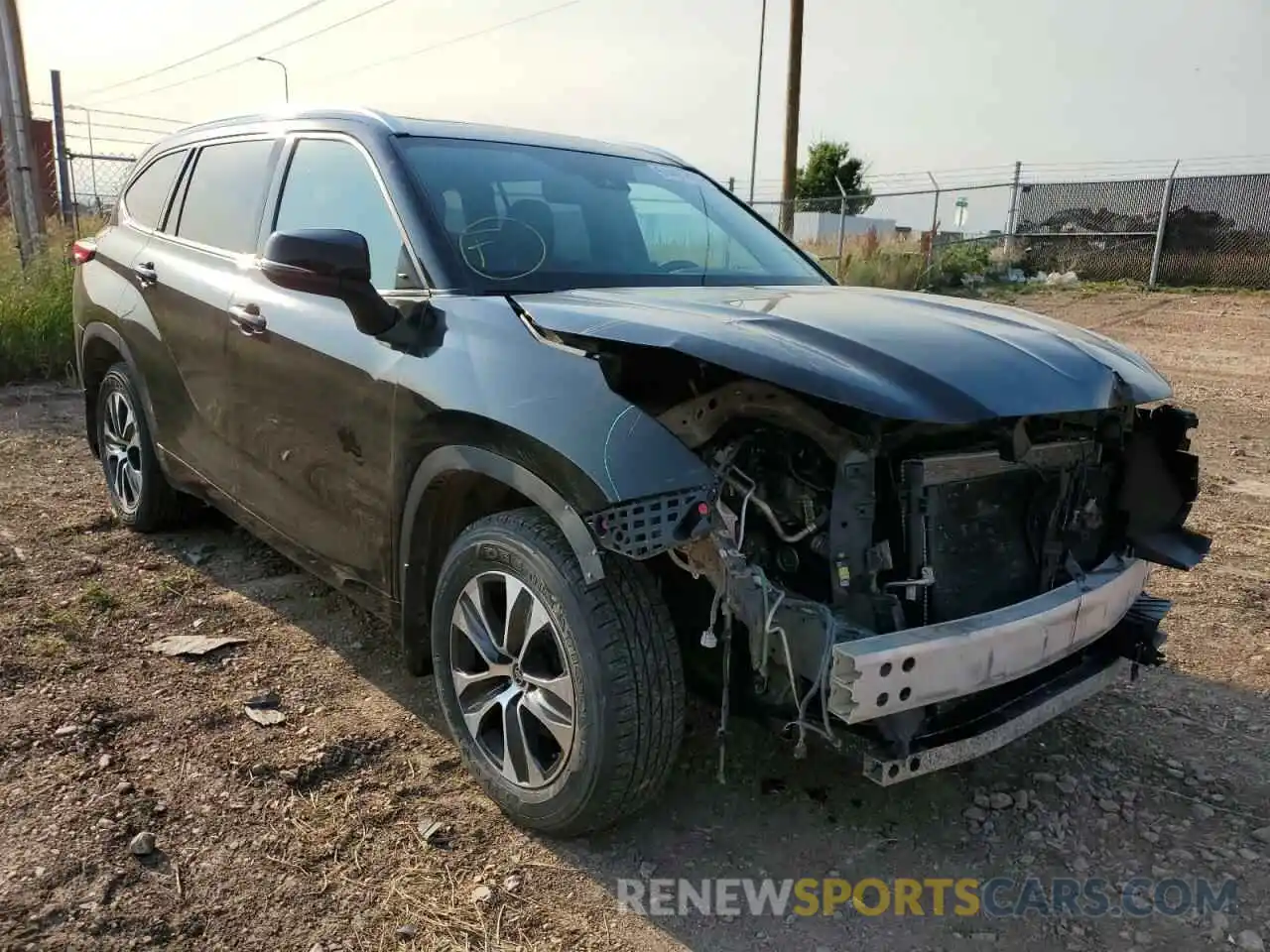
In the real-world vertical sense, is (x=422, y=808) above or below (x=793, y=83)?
below

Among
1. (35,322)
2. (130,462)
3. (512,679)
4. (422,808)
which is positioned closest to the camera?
(512,679)

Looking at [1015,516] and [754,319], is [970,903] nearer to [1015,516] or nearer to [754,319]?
[1015,516]

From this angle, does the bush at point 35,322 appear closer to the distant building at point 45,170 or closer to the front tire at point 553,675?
the distant building at point 45,170

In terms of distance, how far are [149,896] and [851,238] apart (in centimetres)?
1862

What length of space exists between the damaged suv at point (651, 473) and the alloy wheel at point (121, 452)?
4.94 ft

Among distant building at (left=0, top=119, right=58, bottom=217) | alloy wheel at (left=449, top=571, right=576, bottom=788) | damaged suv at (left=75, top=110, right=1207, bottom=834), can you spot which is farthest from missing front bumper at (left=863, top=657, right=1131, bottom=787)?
distant building at (left=0, top=119, right=58, bottom=217)

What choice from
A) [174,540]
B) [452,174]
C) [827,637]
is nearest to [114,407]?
[174,540]

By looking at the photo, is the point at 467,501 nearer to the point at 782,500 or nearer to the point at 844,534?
the point at 782,500

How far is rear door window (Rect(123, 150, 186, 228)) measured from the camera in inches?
172

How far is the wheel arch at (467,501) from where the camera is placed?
2.22m

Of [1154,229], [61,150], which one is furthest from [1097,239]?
[61,150]

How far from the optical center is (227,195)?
380cm

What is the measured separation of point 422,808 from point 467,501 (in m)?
0.84

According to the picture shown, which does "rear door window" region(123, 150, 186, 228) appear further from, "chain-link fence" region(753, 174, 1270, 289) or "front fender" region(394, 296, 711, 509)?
"chain-link fence" region(753, 174, 1270, 289)
